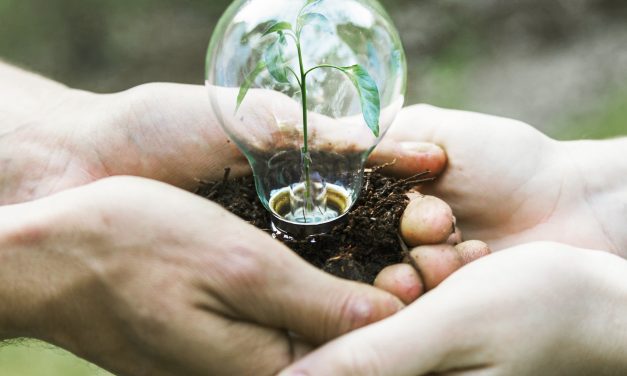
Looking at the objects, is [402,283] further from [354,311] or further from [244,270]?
[244,270]

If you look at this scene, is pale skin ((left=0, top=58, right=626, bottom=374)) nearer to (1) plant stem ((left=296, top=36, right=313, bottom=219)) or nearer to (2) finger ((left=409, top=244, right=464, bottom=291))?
(1) plant stem ((left=296, top=36, right=313, bottom=219))

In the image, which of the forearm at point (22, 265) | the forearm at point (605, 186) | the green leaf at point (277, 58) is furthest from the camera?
the forearm at point (605, 186)

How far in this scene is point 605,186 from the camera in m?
3.03

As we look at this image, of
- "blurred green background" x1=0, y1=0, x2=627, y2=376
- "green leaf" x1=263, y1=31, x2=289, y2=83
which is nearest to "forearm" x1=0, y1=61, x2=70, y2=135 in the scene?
"green leaf" x1=263, y1=31, x2=289, y2=83

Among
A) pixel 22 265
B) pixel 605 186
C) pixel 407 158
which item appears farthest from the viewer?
pixel 605 186

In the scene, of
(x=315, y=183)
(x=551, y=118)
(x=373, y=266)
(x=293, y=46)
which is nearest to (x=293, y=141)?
(x=315, y=183)

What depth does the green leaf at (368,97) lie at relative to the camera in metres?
2.33

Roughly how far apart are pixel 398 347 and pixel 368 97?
760 millimetres

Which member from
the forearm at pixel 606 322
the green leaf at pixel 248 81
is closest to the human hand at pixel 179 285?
the green leaf at pixel 248 81

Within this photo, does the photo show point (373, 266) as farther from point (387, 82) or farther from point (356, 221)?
point (387, 82)

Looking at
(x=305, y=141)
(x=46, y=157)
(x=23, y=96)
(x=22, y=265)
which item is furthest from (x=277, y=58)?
(x=23, y=96)

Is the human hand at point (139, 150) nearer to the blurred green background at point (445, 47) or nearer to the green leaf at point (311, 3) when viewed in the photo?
the green leaf at point (311, 3)

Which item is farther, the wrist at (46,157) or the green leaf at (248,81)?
the wrist at (46,157)

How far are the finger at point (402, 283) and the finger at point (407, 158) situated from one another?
0.66 m
